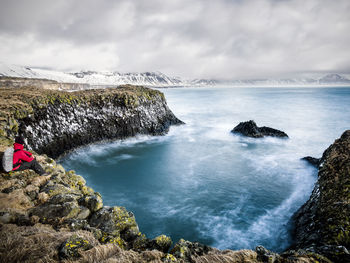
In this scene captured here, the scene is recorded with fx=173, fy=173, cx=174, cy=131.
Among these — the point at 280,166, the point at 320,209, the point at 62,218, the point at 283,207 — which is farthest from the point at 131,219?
the point at 280,166

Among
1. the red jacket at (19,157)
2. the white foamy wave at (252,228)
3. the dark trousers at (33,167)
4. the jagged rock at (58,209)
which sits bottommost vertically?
the white foamy wave at (252,228)

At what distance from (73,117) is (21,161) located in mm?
15687

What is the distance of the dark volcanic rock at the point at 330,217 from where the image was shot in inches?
209

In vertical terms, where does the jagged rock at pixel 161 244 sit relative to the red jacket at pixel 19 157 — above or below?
below

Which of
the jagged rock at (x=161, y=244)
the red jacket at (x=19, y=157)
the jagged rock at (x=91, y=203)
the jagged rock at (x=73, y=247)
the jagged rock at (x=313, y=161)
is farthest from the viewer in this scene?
the jagged rock at (x=313, y=161)

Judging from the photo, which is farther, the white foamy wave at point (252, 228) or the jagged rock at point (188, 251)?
the white foamy wave at point (252, 228)

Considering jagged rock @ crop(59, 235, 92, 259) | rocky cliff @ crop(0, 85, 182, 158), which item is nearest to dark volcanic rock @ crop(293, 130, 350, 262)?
jagged rock @ crop(59, 235, 92, 259)

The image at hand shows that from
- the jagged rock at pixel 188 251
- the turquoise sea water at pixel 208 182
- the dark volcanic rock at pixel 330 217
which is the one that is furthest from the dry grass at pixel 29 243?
the turquoise sea water at pixel 208 182

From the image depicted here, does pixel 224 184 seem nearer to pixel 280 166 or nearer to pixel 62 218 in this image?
pixel 280 166

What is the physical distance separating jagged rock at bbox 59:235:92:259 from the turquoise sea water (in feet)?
24.5

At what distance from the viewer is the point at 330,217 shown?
7156 millimetres

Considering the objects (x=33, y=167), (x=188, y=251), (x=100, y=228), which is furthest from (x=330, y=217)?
Result: (x=33, y=167)

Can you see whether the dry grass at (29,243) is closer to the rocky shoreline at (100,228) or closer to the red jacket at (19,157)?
the rocky shoreline at (100,228)

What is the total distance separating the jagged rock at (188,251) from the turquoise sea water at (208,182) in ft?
18.9
